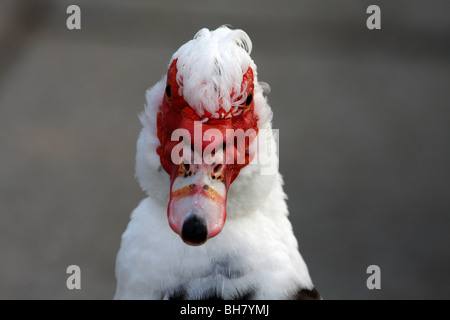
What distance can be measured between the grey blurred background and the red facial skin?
1.79 m

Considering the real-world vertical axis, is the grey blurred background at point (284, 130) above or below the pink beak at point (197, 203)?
above

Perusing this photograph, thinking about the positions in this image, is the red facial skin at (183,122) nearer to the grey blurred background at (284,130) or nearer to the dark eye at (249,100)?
the dark eye at (249,100)

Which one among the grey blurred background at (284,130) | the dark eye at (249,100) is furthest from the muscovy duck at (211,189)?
the grey blurred background at (284,130)

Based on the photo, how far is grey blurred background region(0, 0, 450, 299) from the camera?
312 centimetres

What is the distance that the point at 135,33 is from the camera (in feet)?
14.4

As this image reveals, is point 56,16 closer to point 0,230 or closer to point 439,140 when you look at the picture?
point 0,230

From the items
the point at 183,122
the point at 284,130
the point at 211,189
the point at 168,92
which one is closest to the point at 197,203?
the point at 211,189

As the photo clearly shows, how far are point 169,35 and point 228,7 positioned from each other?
1.77 ft

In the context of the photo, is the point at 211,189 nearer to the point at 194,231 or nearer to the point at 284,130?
the point at 194,231

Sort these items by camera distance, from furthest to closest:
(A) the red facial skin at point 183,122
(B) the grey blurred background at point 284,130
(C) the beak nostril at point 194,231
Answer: (B) the grey blurred background at point 284,130
(A) the red facial skin at point 183,122
(C) the beak nostril at point 194,231

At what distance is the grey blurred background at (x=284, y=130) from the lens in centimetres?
312

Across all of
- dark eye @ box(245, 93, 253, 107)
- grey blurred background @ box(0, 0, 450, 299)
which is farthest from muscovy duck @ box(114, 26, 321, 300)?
grey blurred background @ box(0, 0, 450, 299)
